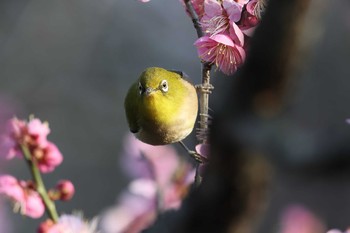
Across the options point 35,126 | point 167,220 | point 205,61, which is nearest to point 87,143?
point 35,126

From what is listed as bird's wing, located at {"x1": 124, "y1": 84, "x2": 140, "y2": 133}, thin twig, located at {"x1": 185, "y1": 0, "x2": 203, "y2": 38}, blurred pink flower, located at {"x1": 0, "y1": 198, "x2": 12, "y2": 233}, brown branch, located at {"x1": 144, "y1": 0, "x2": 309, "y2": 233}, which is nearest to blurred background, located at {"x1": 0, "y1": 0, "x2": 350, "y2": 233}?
blurred pink flower, located at {"x1": 0, "y1": 198, "x2": 12, "y2": 233}

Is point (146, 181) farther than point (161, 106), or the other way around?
point (146, 181)

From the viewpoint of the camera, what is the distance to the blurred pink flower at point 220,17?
2.14ft

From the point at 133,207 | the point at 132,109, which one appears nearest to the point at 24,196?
the point at 132,109

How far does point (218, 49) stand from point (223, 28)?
0.03m

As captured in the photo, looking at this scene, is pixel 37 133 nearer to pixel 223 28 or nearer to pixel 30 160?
pixel 30 160

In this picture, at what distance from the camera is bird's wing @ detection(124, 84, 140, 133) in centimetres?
78

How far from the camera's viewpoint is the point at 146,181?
1.01 meters

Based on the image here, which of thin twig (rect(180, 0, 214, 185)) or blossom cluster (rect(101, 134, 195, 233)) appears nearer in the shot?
thin twig (rect(180, 0, 214, 185))

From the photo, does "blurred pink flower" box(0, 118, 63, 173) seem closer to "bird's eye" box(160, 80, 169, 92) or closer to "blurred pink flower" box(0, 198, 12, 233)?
"bird's eye" box(160, 80, 169, 92)

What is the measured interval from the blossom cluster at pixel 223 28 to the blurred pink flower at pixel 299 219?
6.4 inches

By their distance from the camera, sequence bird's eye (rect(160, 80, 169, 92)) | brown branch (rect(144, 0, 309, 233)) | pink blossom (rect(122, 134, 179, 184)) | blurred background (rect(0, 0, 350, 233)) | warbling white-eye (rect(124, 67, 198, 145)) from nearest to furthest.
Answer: brown branch (rect(144, 0, 309, 233)) → warbling white-eye (rect(124, 67, 198, 145)) → bird's eye (rect(160, 80, 169, 92)) → pink blossom (rect(122, 134, 179, 184)) → blurred background (rect(0, 0, 350, 233))

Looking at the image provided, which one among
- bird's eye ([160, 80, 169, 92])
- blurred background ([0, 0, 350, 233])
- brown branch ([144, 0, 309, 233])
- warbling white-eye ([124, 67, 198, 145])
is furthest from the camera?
blurred background ([0, 0, 350, 233])

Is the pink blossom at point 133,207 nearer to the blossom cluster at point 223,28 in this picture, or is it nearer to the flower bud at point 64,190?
the flower bud at point 64,190
